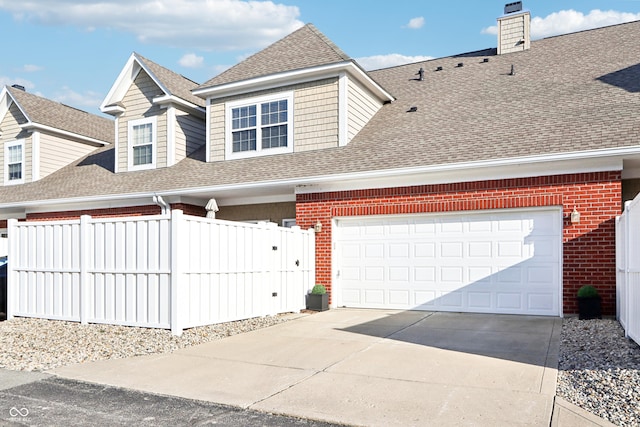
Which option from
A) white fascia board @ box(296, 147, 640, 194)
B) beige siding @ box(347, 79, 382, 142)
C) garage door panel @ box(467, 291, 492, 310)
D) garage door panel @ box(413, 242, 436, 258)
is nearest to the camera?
white fascia board @ box(296, 147, 640, 194)

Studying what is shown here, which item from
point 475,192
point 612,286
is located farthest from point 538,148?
point 612,286

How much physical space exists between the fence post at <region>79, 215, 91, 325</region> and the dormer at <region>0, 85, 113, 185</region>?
1030 centimetres

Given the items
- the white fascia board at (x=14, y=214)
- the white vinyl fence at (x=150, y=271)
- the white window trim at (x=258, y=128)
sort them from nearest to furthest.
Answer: the white vinyl fence at (x=150, y=271) < the white window trim at (x=258, y=128) < the white fascia board at (x=14, y=214)

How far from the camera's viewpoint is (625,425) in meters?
4.43

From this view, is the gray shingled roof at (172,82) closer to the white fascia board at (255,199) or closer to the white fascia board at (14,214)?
the white fascia board at (255,199)

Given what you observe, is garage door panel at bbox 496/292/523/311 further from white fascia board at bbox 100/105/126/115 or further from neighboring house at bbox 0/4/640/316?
white fascia board at bbox 100/105/126/115

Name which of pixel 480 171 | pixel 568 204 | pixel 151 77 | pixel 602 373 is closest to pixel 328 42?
pixel 151 77

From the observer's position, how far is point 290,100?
14.2 metres

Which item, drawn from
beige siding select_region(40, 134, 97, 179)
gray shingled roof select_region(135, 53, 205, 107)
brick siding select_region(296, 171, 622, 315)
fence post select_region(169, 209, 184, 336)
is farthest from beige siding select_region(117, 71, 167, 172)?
fence post select_region(169, 209, 184, 336)

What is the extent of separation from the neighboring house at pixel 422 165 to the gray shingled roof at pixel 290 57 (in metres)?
0.06

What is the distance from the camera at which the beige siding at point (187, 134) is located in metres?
16.2

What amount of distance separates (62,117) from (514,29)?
1598cm

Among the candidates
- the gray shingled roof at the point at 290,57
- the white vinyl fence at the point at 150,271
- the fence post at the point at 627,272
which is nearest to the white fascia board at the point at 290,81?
the gray shingled roof at the point at 290,57

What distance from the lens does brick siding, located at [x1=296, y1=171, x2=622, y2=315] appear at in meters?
10.1
